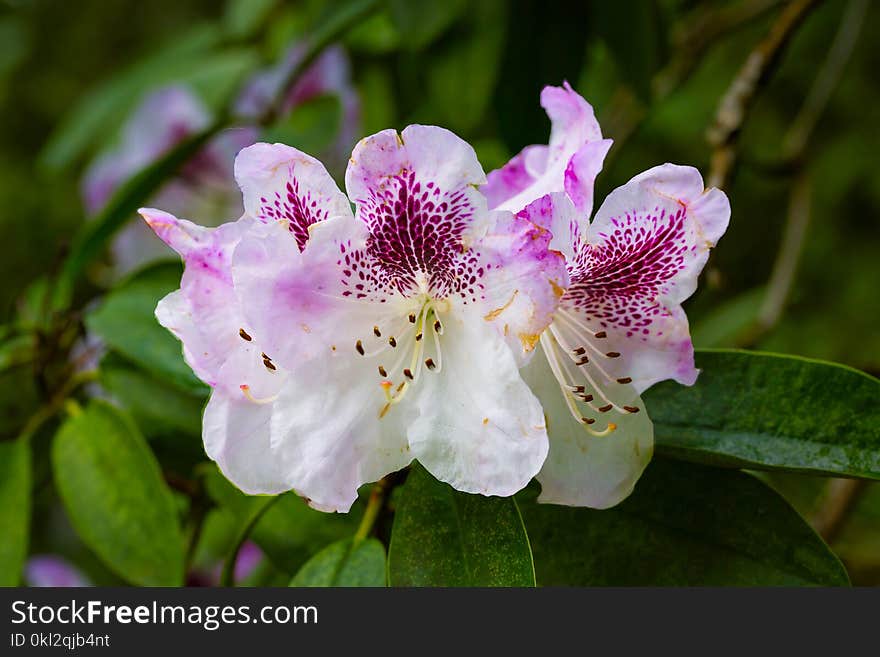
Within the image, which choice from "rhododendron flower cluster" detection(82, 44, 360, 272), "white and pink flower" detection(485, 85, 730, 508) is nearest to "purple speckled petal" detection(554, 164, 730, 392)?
"white and pink flower" detection(485, 85, 730, 508)

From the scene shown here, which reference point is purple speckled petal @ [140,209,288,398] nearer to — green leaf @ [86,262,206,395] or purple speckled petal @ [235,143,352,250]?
purple speckled petal @ [235,143,352,250]

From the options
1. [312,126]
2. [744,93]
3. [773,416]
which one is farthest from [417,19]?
[773,416]

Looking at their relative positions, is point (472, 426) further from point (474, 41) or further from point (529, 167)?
point (474, 41)

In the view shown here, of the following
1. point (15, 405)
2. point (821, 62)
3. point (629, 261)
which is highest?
point (629, 261)

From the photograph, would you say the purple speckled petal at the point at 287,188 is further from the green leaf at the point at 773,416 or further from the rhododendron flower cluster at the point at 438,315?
the green leaf at the point at 773,416

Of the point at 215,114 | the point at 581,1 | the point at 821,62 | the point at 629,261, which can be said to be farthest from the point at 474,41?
the point at 821,62

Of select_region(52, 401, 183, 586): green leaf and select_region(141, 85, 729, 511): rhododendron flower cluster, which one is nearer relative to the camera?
select_region(141, 85, 729, 511): rhododendron flower cluster

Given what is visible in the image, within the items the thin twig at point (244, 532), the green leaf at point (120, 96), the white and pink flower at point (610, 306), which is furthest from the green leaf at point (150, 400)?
the green leaf at point (120, 96)
